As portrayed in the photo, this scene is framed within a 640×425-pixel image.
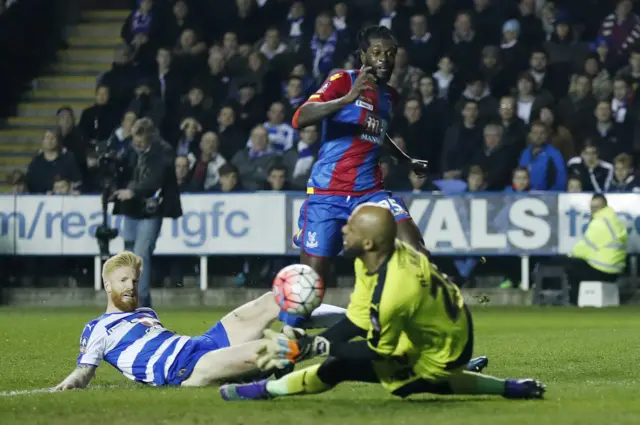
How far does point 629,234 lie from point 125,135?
289 inches

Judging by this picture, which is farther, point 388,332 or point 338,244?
point 338,244

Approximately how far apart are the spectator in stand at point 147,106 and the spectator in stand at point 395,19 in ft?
12.1

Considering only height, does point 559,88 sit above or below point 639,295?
Answer: above

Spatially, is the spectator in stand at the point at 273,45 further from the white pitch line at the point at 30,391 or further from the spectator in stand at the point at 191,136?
the white pitch line at the point at 30,391

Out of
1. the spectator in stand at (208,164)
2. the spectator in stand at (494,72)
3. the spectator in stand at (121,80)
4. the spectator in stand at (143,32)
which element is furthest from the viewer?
the spectator in stand at (143,32)

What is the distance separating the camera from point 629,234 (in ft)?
62.8

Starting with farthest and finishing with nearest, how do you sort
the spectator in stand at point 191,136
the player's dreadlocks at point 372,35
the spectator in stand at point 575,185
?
the spectator in stand at point 191,136 < the spectator in stand at point 575,185 < the player's dreadlocks at point 372,35

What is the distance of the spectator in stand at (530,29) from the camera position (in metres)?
21.5

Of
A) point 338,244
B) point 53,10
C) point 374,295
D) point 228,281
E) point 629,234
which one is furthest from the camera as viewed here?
point 53,10

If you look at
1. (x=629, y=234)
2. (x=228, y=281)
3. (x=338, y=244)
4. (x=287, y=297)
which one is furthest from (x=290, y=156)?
(x=287, y=297)

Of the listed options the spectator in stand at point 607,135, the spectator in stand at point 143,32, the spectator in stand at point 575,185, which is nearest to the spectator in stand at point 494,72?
the spectator in stand at point 607,135

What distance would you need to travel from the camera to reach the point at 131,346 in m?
8.89

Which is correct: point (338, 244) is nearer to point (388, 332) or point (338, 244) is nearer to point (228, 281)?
point (388, 332)

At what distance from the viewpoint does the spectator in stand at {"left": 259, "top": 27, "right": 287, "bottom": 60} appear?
22.3m
